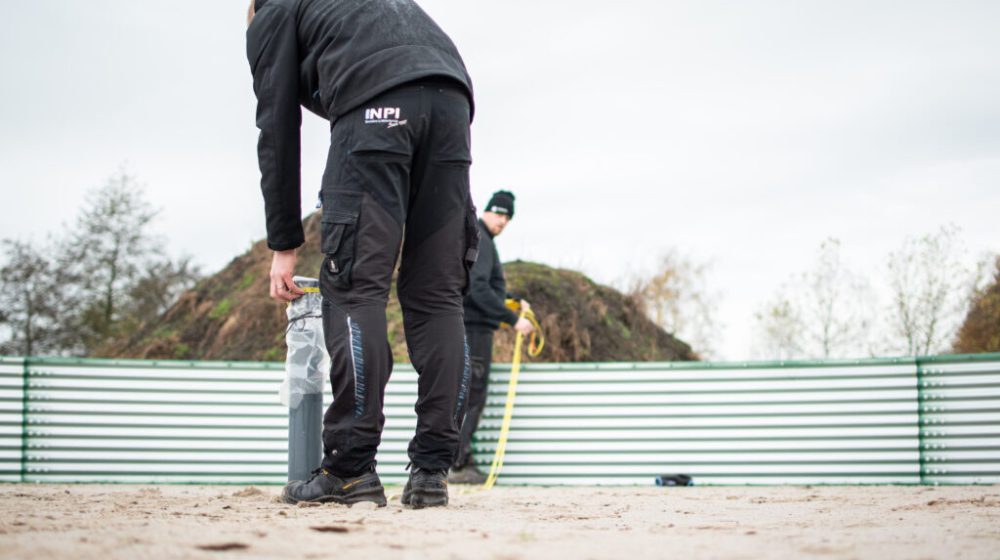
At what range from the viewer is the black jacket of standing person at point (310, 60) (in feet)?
10.5

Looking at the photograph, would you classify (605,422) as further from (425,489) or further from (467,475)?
(425,489)

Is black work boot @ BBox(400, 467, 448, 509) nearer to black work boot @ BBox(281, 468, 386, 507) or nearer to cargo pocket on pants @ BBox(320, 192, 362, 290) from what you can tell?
black work boot @ BBox(281, 468, 386, 507)

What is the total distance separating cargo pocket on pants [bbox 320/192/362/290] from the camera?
308 cm

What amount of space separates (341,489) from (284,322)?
33.7 feet

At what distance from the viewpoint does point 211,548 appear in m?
1.81

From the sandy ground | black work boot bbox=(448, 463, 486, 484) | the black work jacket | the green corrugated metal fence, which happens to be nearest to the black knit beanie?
the black work jacket

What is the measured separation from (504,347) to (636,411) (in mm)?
5836

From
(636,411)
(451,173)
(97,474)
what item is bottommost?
(97,474)

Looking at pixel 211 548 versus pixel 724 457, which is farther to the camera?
pixel 724 457

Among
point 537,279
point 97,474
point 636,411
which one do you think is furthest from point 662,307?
point 97,474

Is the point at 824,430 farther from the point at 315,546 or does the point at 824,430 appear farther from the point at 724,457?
the point at 315,546

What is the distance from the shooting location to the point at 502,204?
6.96 m

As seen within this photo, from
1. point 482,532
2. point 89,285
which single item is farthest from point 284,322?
point 482,532

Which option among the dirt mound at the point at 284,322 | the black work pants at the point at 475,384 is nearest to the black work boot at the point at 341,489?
the black work pants at the point at 475,384
